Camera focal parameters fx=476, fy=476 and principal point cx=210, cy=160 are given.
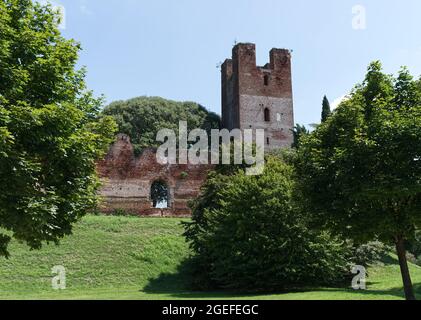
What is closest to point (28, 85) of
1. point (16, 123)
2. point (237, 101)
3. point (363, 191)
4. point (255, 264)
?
point (16, 123)

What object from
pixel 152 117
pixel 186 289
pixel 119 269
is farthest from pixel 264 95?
pixel 186 289

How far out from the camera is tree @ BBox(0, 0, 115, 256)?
10164 mm

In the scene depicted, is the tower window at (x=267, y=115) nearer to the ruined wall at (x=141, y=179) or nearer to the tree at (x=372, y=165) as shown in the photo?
the ruined wall at (x=141, y=179)

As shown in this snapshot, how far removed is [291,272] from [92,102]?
41.4ft

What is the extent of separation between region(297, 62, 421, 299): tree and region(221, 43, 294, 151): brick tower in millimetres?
38117

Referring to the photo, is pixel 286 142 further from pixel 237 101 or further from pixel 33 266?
pixel 33 266

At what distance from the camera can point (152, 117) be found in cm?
6175

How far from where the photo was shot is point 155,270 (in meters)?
26.8

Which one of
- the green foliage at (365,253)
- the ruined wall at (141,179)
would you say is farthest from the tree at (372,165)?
the ruined wall at (141,179)

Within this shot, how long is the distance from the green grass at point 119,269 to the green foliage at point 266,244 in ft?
3.52

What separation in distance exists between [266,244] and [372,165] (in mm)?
9565

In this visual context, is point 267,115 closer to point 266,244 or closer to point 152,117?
point 152,117

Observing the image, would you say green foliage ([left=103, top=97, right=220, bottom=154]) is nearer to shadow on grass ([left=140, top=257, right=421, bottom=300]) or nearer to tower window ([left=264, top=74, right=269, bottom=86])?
tower window ([left=264, top=74, right=269, bottom=86])

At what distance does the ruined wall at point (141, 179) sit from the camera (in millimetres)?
43688
